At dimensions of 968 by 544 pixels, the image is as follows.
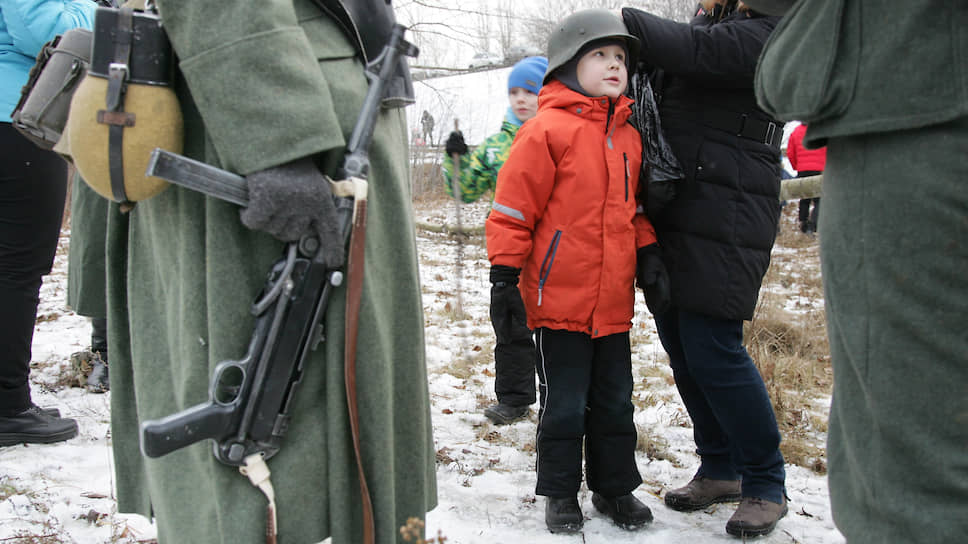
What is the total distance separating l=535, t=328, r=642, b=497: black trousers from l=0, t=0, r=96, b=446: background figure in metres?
2.03

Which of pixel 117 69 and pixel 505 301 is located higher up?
pixel 117 69

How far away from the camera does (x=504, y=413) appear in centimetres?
322

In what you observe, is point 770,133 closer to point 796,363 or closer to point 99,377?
point 796,363

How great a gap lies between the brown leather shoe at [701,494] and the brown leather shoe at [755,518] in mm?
187

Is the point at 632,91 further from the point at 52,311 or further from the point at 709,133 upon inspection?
the point at 52,311

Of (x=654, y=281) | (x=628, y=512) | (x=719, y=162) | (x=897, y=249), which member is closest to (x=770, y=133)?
(x=719, y=162)

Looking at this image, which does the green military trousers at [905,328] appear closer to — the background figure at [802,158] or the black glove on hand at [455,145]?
the black glove on hand at [455,145]

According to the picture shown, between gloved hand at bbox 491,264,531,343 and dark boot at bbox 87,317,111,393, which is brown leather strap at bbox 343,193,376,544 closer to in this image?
gloved hand at bbox 491,264,531,343

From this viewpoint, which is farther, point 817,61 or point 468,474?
point 468,474

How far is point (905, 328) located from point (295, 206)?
1045 mm

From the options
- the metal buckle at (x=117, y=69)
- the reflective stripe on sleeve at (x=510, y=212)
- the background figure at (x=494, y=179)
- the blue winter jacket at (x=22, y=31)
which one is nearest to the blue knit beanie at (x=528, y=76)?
the background figure at (x=494, y=179)

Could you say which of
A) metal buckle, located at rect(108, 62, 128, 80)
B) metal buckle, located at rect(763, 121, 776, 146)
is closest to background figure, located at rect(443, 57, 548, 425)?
metal buckle, located at rect(763, 121, 776, 146)

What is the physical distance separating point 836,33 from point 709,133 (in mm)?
1066

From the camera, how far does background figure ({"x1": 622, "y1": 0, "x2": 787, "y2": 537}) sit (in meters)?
2.08
